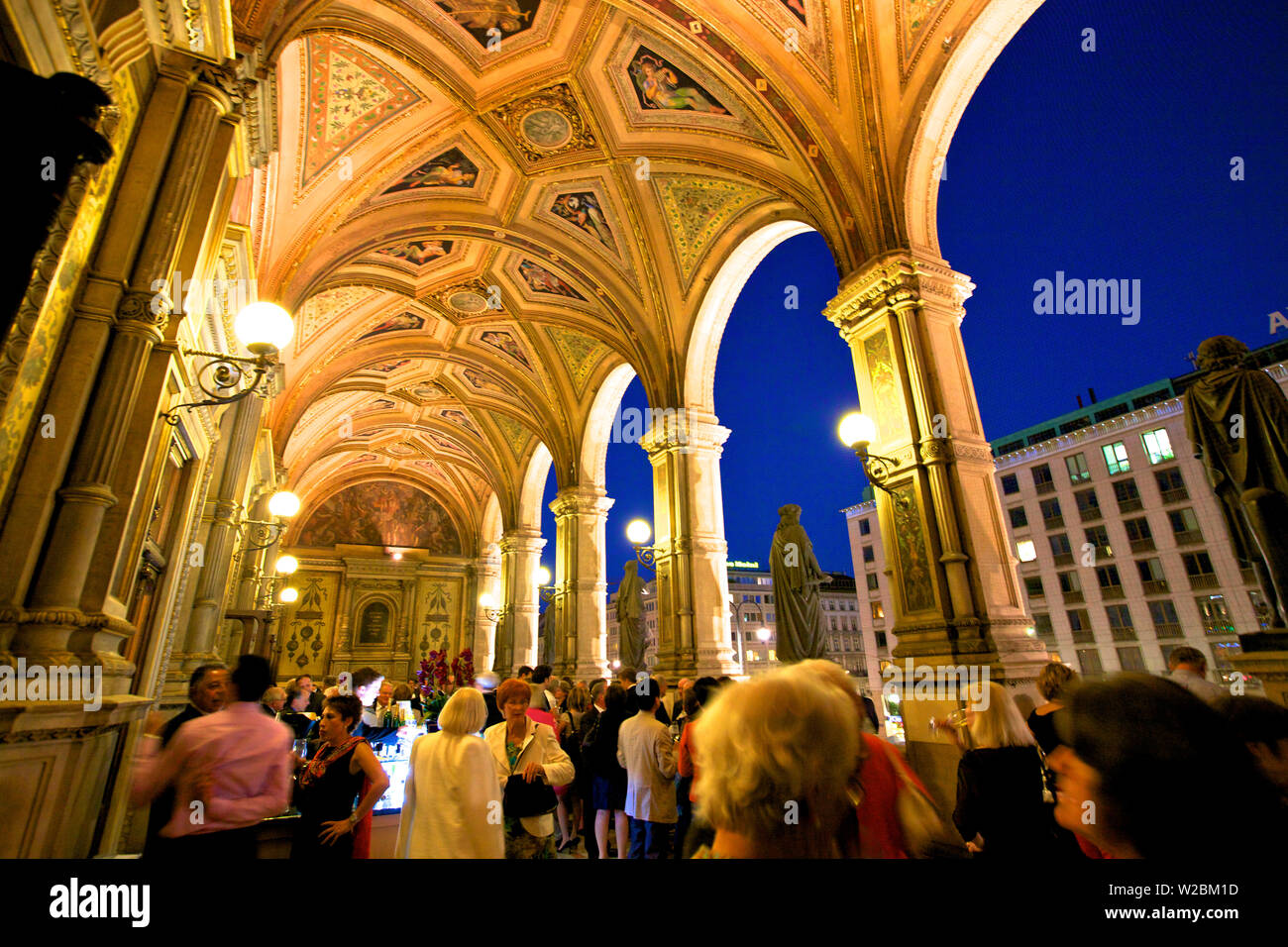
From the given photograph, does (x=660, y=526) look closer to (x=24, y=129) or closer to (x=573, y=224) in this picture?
(x=573, y=224)

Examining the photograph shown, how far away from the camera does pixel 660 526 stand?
438 inches

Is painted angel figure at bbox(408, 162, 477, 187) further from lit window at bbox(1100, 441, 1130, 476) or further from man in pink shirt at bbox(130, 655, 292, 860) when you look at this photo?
lit window at bbox(1100, 441, 1130, 476)

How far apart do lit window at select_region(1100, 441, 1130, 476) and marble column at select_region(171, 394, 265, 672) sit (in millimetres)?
31460

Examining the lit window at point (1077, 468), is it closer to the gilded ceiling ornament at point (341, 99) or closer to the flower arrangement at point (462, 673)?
the flower arrangement at point (462, 673)

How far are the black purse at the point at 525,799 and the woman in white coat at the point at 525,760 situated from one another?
27 mm

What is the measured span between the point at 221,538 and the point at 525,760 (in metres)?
6.83

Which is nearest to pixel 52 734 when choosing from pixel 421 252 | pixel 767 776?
pixel 767 776

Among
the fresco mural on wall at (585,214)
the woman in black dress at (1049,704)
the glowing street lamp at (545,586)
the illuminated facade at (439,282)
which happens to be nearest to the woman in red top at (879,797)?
the woman in black dress at (1049,704)

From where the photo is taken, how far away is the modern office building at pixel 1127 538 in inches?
904

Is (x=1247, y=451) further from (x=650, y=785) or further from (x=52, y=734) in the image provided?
(x=52, y=734)

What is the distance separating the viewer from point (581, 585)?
1431 centimetres

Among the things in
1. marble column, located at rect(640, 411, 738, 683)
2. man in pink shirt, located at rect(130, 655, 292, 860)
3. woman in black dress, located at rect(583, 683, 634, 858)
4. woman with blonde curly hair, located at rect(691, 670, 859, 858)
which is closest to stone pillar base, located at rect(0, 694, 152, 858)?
man in pink shirt, located at rect(130, 655, 292, 860)

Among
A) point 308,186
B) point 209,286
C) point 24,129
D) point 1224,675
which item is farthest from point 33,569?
point 1224,675

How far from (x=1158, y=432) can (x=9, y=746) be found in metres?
32.9
